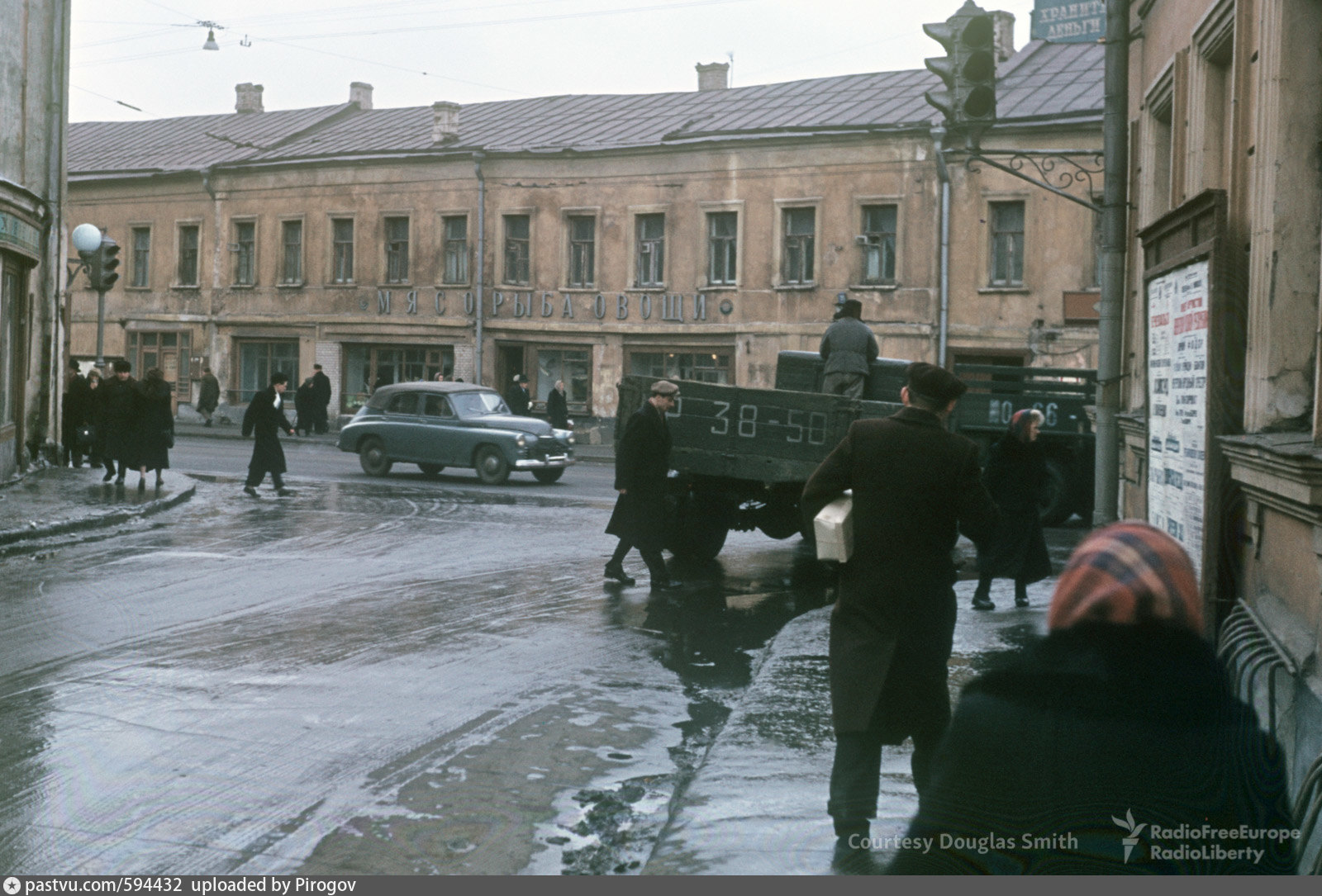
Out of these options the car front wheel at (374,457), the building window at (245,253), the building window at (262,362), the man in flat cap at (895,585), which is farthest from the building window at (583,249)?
the man in flat cap at (895,585)

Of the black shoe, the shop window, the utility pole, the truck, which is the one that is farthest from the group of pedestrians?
the shop window

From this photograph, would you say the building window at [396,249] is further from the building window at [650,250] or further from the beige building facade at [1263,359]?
the beige building facade at [1263,359]

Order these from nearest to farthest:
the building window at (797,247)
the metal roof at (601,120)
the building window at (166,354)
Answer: the metal roof at (601,120) < the building window at (797,247) < the building window at (166,354)

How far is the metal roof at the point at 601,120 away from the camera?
103ft

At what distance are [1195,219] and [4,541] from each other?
10934 millimetres

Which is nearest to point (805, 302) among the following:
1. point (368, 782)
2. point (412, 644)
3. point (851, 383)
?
point (851, 383)

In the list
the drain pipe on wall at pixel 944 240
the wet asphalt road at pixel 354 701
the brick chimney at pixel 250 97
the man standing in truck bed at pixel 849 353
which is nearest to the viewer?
the wet asphalt road at pixel 354 701

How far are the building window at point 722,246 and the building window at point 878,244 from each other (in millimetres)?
3324

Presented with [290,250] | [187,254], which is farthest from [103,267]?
[187,254]

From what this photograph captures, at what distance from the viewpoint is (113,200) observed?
43.4m

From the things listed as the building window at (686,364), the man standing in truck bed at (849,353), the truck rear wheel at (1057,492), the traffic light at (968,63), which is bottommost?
the truck rear wheel at (1057,492)

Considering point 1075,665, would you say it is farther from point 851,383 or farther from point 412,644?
point 851,383

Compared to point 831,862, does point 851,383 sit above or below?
above

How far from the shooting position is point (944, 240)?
100 feet
